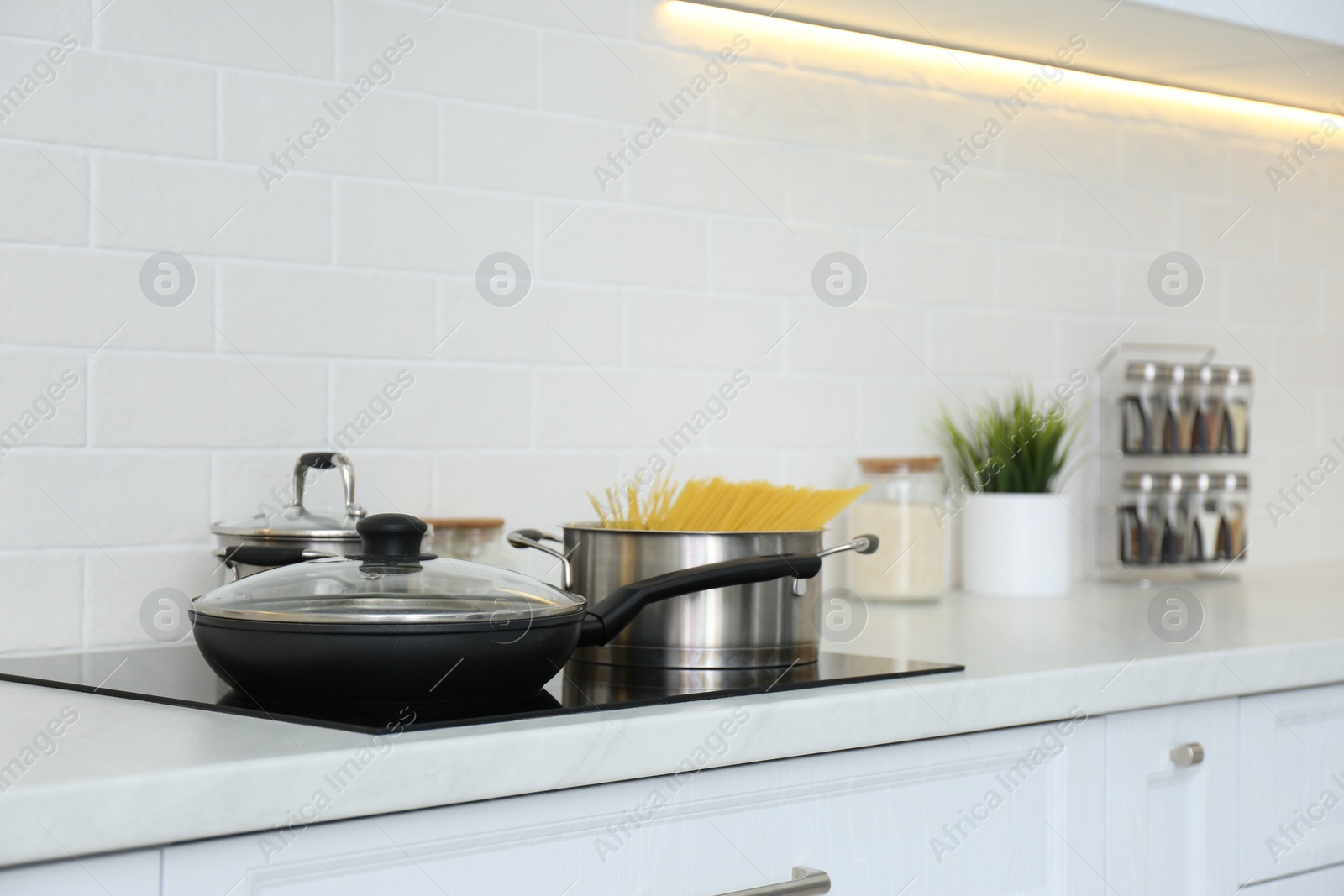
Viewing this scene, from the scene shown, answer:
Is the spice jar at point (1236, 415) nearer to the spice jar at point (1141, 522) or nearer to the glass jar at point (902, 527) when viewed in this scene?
the spice jar at point (1141, 522)

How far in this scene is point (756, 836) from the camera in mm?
877

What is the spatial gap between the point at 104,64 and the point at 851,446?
3.22 ft

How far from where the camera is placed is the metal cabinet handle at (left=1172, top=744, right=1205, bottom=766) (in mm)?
1101

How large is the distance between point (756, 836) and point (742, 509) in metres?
0.34

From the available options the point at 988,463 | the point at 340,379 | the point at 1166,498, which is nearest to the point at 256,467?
the point at 340,379

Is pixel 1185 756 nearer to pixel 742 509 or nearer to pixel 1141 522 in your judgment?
pixel 742 509

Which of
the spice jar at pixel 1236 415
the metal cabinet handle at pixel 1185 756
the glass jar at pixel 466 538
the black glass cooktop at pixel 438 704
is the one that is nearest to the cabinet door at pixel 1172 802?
the metal cabinet handle at pixel 1185 756

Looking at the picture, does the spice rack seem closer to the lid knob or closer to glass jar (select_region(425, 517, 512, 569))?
glass jar (select_region(425, 517, 512, 569))

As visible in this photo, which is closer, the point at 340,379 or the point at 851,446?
the point at 340,379

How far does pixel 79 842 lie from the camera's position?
65 centimetres

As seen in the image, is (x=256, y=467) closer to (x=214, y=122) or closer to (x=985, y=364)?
(x=214, y=122)

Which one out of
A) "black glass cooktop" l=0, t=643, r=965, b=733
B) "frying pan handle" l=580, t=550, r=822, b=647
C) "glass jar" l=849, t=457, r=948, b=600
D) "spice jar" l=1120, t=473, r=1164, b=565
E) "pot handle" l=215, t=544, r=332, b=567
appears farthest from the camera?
"spice jar" l=1120, t=473, r=1164, b=565

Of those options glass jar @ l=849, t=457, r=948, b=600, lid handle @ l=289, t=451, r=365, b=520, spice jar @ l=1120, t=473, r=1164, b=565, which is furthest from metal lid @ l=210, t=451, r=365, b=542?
spice jar @ l=1120, t=473, r=1164, b=565

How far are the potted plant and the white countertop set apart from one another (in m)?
0.32
